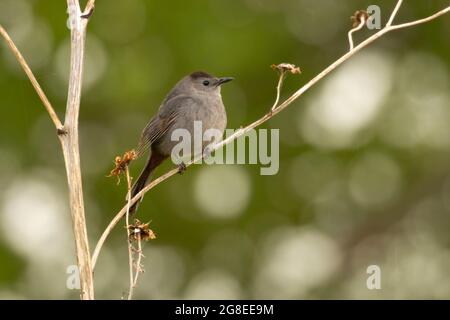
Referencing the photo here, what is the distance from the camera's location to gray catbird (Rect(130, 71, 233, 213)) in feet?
23.3

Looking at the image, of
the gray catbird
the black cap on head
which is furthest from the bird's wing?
the black cap on head

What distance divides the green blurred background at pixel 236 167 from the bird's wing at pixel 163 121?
2.53 meters

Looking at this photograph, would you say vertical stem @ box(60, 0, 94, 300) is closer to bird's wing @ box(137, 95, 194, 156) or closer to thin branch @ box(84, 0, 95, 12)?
thin branch @ box(84, 0, 95, 12)

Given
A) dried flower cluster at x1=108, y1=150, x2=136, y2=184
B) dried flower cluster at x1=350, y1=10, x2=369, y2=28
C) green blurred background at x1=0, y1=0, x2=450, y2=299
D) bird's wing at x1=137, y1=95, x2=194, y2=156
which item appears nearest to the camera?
dried flower cluster at x1=108, y1=150, x2=136, y2=184

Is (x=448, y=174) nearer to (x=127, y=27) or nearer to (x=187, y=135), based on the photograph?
(x=127, y=27)

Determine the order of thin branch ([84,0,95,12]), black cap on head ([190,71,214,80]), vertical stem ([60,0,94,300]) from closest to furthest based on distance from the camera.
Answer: vertical stem ([60,0,94,300]) → thin branch ([84,0,95,12]) → black cap on head ([190,71,214,80])

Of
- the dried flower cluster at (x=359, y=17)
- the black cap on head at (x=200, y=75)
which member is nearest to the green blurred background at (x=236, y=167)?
the black cap on head at (x=200, y=75)

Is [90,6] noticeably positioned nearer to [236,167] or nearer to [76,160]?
[76,160]

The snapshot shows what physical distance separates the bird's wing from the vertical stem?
11.4 ft

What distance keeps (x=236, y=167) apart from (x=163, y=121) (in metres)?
3.66

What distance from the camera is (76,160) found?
3211 mm

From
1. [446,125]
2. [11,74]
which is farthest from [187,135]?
[446,125]

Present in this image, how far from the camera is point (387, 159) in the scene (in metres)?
11.4

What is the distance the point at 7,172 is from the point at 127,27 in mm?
2247
